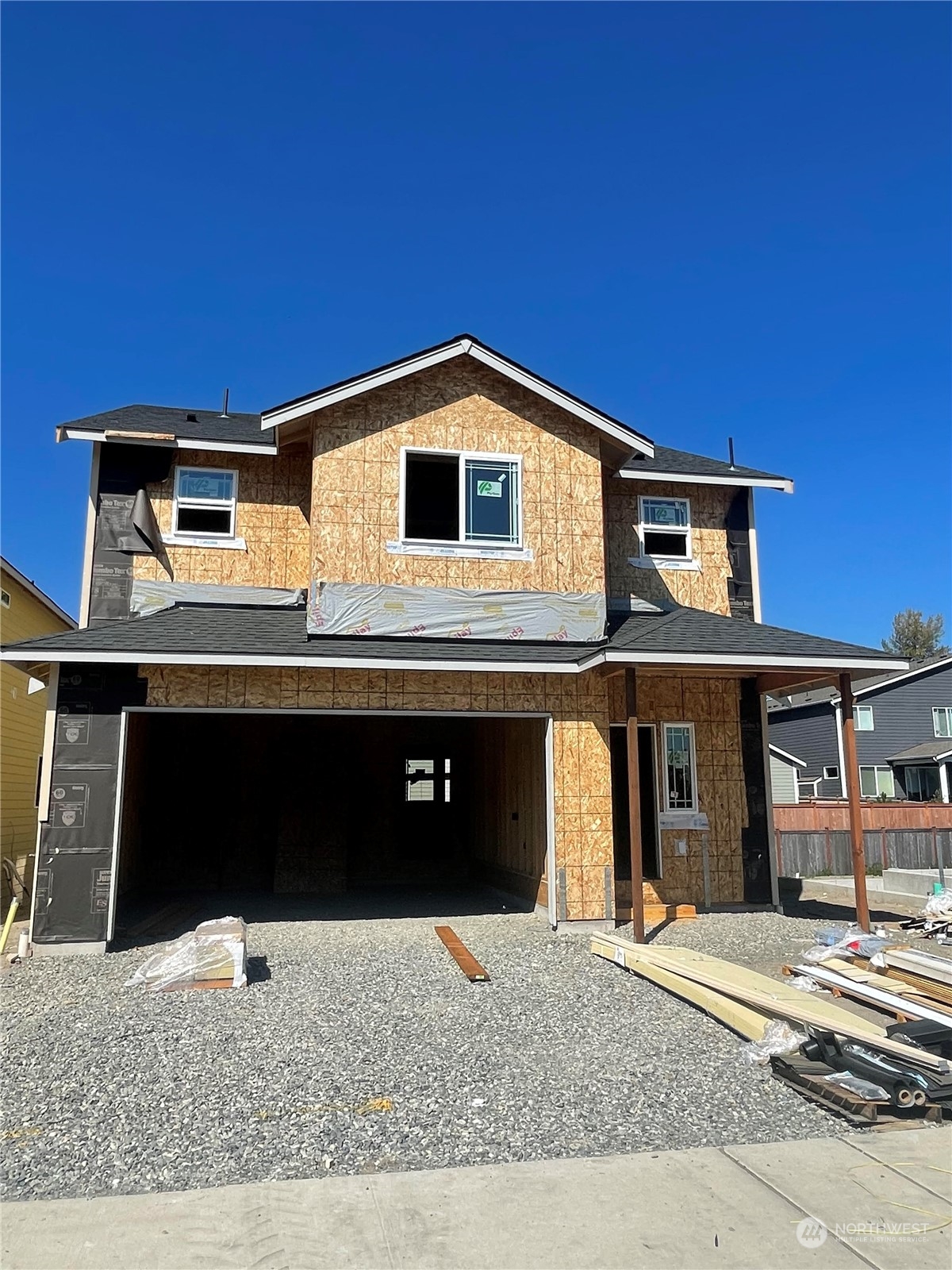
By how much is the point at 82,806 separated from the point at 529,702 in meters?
5.69

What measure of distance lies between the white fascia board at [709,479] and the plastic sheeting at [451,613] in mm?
2706

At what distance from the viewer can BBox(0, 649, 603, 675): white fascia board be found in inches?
391

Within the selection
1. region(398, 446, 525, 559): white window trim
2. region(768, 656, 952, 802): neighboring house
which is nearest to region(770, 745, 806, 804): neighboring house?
region(768, 656, 952, 802): neighboring house

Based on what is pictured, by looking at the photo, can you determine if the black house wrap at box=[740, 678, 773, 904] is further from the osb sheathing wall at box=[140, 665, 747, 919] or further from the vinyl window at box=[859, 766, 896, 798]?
the vinyl window at box=[859, 766, 896, 798]

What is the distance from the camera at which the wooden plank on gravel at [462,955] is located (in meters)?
8.70

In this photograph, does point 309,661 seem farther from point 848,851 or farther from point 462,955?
point 848,851


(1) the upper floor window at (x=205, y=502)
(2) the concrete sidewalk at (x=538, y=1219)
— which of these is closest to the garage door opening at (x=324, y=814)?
(1) the upper floor window at (x=205, y=502)

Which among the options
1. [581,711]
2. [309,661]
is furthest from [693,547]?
[309,661]

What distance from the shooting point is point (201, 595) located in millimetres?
12516

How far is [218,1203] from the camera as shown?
13.6 feet

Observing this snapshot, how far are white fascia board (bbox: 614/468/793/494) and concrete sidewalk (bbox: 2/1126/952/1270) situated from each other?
10.7 metres

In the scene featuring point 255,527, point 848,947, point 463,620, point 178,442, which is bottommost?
point 848,947

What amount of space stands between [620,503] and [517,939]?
7.20 metres

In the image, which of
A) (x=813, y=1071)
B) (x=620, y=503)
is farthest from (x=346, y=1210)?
(x=620, y=503)
